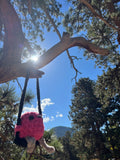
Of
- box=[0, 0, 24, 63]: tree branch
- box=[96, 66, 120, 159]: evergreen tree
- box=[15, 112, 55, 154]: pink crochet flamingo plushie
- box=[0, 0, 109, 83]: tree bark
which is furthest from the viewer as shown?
box=[96, 66, 120, 159]: evergreen tree

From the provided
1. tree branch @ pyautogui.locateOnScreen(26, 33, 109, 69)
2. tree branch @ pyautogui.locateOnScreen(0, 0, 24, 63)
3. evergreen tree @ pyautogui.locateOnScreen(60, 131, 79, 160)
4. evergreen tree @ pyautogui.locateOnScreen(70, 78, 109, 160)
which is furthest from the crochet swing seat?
evergreen tree @ pyautogui.locateOnScreen(60, 131, 79, 160)

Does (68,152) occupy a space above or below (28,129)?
below

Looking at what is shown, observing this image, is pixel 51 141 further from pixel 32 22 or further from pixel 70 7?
pixel 70 7

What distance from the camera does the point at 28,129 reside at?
4.07ft

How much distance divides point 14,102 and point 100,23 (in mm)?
5710

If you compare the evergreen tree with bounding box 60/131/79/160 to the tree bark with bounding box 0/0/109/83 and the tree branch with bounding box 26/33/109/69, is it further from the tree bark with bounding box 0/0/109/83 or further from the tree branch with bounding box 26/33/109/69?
the tree bark with bounding box 0/0/109/83

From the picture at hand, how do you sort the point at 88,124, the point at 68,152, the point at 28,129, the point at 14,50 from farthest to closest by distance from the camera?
the point at 68,152 < the point at 88,124 < the point at 14,50 < the point at 28,129

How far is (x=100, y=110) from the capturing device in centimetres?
1912

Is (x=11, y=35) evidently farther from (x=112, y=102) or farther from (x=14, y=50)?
(x=112, y=102)

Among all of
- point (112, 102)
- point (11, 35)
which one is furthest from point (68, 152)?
point (11, 35)

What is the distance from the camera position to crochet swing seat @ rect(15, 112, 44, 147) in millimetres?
1236

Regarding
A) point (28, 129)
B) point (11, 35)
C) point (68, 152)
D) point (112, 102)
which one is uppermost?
point (112, 102)

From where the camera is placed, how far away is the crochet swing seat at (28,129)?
4.06ft

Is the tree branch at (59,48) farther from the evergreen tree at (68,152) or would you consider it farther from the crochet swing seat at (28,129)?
the evergreen tree at (68,152)
